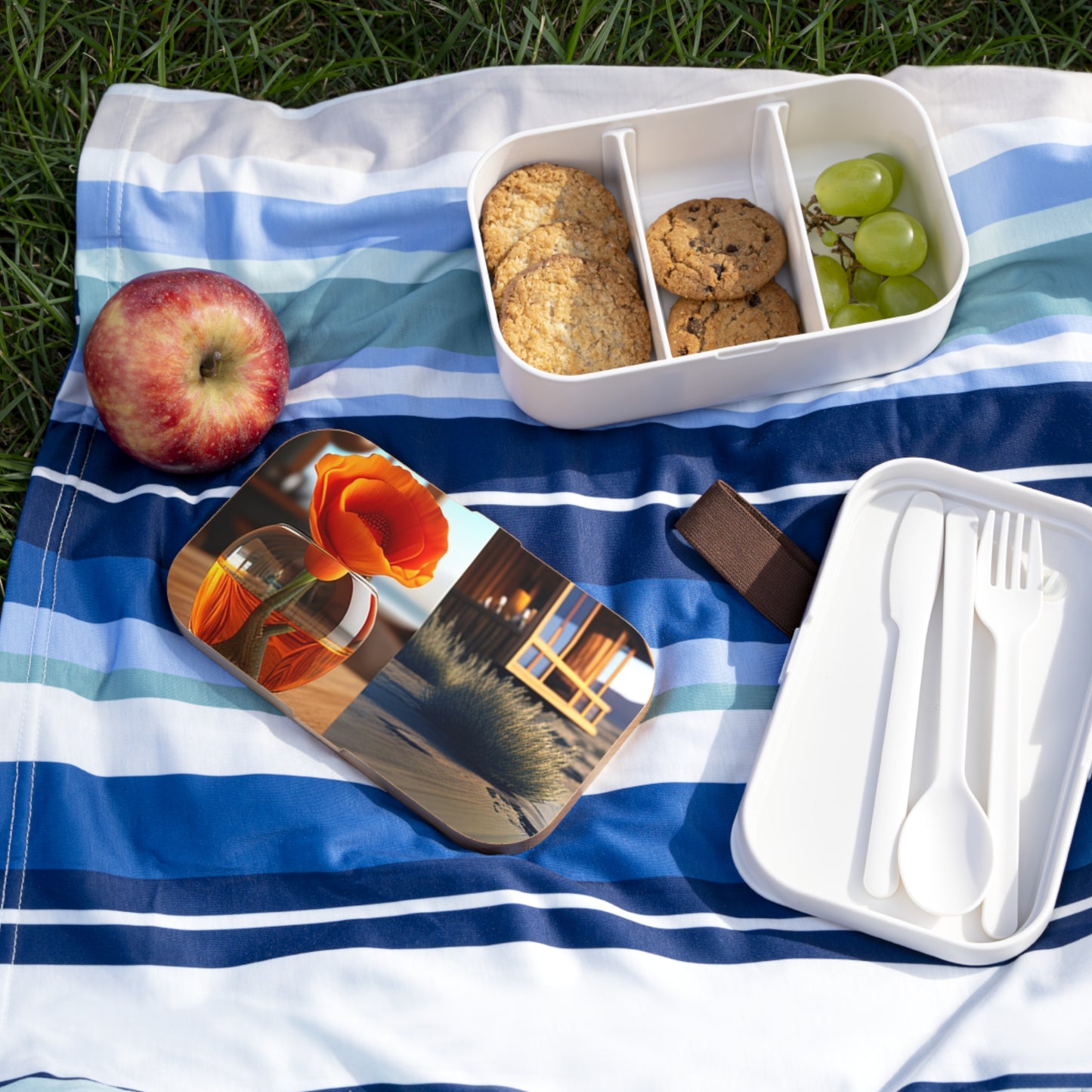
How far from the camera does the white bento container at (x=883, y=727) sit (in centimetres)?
85

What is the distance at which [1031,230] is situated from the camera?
1010 millimetres

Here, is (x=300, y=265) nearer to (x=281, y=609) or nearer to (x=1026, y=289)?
(x=281, y=609)

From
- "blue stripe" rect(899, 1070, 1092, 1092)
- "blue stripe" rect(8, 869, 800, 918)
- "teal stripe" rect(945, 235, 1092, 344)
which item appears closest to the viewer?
"blue stripe" rect(899, 1070, 1092, 1092)

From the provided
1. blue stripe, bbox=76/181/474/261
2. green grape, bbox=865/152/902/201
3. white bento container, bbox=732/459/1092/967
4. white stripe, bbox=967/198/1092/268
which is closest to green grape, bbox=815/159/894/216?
green grape, bbox=865/152/902/201

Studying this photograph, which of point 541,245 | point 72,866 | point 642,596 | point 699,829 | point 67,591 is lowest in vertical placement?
point 72,866

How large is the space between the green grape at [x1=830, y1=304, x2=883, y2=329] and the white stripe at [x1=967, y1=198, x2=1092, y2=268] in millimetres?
124

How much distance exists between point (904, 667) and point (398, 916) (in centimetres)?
46

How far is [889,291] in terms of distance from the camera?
3.18ft

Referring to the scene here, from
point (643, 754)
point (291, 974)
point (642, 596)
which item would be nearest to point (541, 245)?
point (642, 596)

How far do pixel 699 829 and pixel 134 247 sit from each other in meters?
0.77

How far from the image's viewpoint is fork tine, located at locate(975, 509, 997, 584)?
2.97ft

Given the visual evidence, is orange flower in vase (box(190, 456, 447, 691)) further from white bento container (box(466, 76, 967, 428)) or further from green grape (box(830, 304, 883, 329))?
green grape (box(830, 304, 883, 329))

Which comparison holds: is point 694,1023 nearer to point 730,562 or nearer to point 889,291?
point 730,562

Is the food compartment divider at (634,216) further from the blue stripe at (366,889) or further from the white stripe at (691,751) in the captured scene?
the blue stripe at (366,889)
